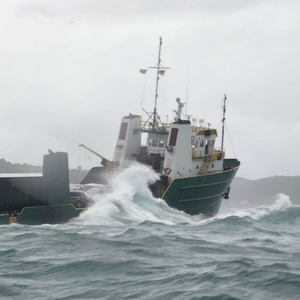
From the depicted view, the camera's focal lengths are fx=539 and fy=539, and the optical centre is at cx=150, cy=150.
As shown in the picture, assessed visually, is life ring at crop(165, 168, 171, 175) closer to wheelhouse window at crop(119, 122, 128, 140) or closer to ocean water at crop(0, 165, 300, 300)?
wheelhouse window at crop(119, 122, 128, 140)

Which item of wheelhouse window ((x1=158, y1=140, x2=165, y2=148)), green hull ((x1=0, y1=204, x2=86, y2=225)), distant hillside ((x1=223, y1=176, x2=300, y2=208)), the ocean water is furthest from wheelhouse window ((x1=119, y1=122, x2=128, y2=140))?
distant hillside ((x1=223, y1=176, x2=300, y2=208))

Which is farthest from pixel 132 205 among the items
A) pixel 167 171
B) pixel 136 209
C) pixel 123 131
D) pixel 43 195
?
pixel 123 131

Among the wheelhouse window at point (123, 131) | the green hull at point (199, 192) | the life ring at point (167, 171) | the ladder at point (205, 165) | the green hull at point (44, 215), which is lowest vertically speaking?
the green hull at point (44, 215)

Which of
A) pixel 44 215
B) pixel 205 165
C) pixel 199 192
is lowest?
pixel 44 215

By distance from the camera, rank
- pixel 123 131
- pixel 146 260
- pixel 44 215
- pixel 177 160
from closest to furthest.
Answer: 1. pixel 146 260
2. pixel 44 215
3. pixel 177 160
4. pixel 123 131

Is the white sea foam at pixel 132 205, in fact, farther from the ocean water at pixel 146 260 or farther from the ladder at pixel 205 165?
the ladder at pixel 205 165

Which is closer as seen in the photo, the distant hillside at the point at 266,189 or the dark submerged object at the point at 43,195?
the dark submerged object at the point at 43,195

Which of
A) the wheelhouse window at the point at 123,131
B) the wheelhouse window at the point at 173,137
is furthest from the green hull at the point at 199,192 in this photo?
the wheelhouse window at the point at 123,131

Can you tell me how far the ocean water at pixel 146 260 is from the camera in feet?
51.8

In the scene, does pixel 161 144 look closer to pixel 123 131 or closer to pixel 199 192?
pixel 123 131

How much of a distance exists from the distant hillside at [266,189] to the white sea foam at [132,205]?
99.2m

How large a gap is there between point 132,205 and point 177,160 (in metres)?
6.11

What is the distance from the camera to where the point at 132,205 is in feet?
116

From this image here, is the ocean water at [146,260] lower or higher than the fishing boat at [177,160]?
lower
